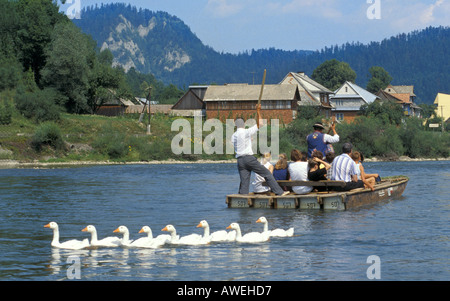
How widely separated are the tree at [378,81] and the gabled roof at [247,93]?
7749cm

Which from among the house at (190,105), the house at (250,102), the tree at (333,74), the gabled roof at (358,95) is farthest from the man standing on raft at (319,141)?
the tree at (333,74)

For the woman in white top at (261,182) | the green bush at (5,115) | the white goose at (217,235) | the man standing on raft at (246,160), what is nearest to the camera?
the white goose at (217,235)

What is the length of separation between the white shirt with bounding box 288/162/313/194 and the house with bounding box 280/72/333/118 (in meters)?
76.8

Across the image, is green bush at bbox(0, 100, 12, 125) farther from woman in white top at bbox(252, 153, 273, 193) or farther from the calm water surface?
woman in white top at bbox(252, 153, 273, 193)

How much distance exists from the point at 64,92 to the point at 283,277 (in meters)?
67.3

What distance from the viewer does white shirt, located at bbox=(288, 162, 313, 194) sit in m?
21.8

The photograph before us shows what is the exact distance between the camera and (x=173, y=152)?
69.2 m

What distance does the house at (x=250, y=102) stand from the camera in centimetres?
9254

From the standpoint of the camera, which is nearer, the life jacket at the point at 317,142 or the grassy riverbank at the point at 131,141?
the life jacket at the point at 317,142

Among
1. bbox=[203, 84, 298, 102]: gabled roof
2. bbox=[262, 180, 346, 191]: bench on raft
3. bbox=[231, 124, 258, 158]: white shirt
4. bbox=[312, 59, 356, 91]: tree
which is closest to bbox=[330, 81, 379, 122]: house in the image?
bbox=[203, 84, 298, 102]: gabled roof

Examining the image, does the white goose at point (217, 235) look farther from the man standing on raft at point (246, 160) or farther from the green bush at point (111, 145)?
the green bush at point (111, 145)

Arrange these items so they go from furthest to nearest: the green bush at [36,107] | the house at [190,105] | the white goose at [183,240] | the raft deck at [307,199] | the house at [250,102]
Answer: the house at [190,105] < the house at [250,102] < the green bush at [36,107] < the raft deck at [307,199] < the white goose at [183,240]
